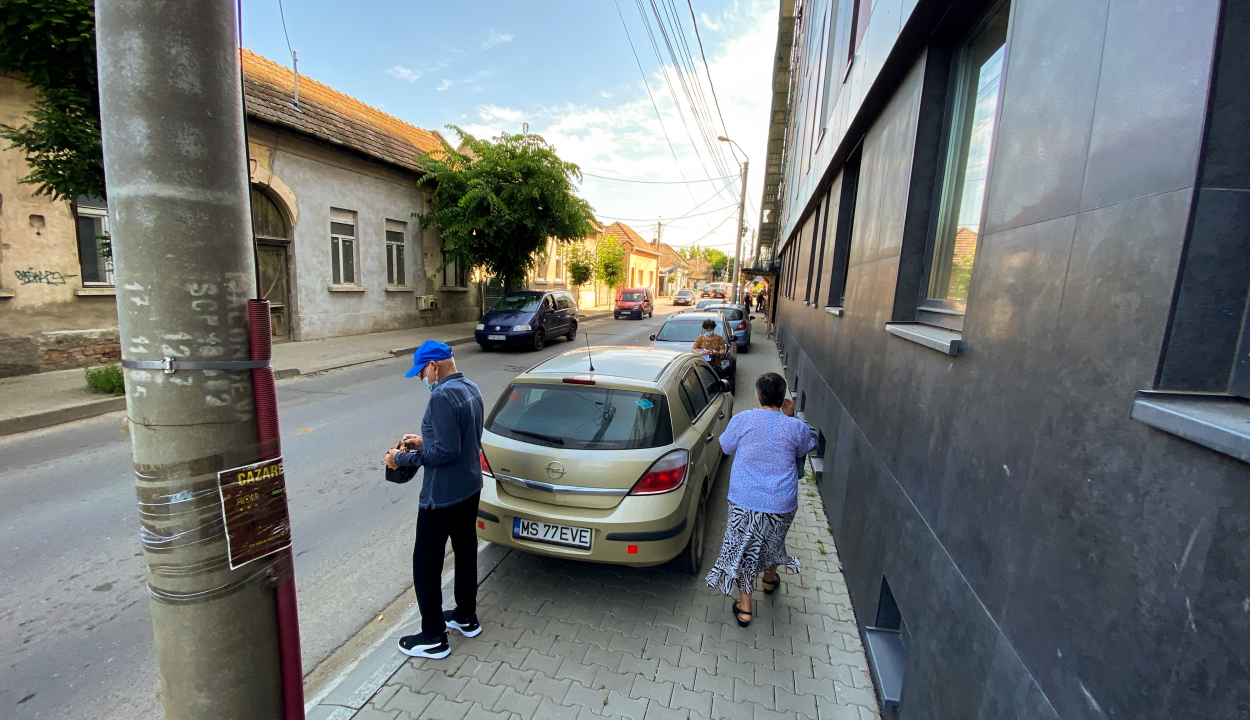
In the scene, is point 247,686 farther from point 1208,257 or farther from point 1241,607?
point 1208,257

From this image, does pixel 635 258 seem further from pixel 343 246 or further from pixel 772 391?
pixel 772 391

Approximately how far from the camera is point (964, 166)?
303 centimetres

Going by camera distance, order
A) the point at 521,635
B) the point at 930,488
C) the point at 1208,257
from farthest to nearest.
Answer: the point at 521,635, the point at 930,488, the point at 1208,257

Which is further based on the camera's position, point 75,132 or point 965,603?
point 75,132

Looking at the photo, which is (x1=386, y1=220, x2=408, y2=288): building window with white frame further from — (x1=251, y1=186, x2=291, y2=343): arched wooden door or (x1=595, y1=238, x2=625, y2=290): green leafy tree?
(x1=595, y1=238, x2=625, y2=290): green leafy tree

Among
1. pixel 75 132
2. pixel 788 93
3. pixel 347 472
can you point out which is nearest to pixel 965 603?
pixel 347 472

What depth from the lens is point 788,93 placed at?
71.7 ft

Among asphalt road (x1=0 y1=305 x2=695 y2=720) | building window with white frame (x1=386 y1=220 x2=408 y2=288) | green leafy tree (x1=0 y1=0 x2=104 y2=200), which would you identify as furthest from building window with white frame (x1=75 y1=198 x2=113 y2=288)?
building window with white frame (x1=386 y1=220 x2=408 y2=288)

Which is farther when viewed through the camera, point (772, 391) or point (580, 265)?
point (580, 265)

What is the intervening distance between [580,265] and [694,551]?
1098 inches

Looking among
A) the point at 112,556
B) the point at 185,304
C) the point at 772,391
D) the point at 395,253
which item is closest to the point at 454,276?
the point at 395,253

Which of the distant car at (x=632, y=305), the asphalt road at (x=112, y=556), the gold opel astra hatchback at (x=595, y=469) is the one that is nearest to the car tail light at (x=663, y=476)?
the gold opel astra hatchback at (x=595, y=469)

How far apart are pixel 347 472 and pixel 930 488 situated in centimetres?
545

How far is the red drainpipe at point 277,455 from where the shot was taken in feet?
5.39
